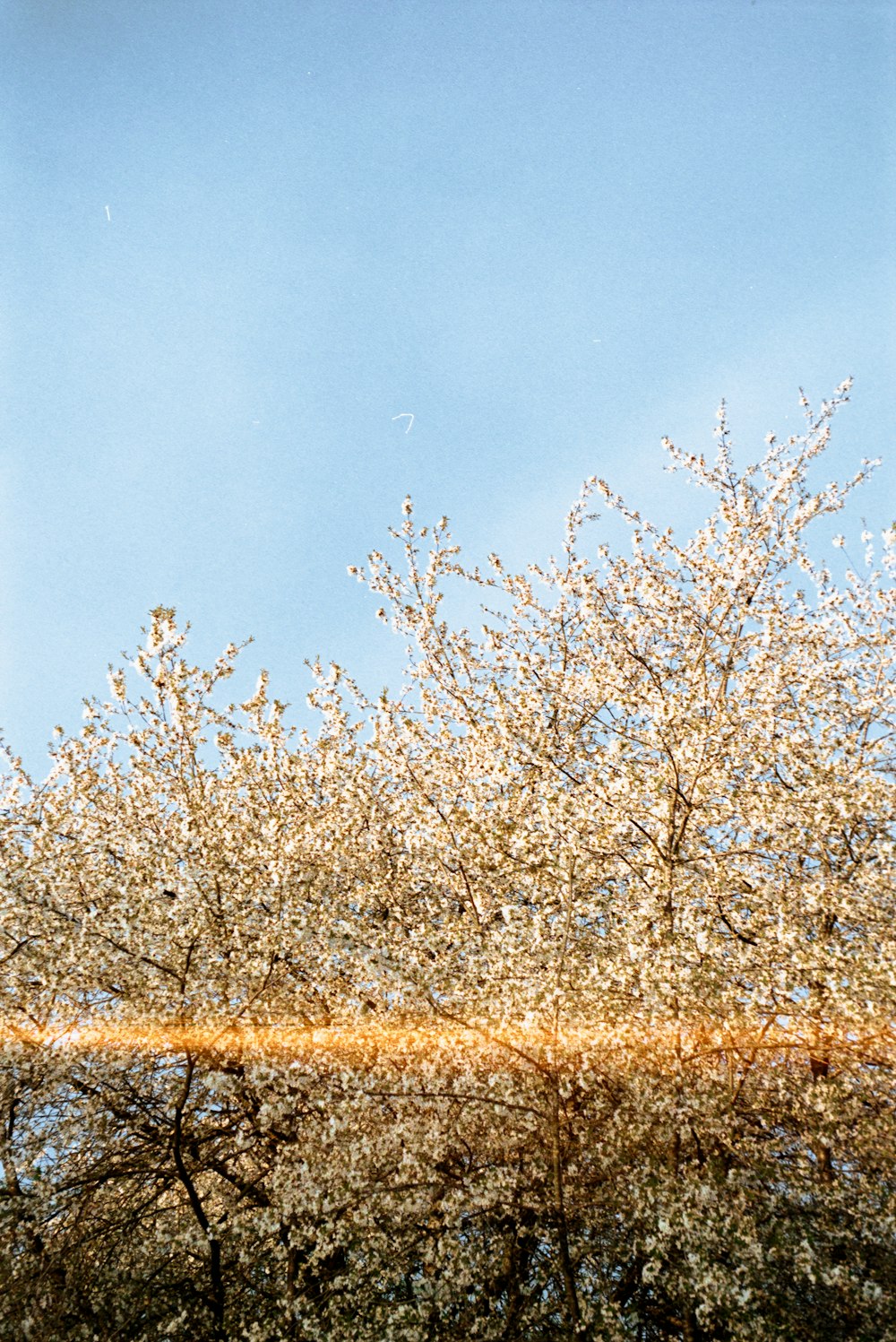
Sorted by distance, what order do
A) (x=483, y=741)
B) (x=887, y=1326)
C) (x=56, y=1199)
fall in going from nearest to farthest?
(x=887, y=1326) → (x=56, y=1199) → (x=483, y=741)

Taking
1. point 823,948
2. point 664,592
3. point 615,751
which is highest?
point 664,592

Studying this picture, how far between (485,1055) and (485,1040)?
0.53 m

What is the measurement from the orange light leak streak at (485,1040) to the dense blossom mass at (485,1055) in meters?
0.04

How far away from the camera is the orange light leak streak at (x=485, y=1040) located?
20.1 ft

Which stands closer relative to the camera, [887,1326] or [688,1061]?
[887,1326]

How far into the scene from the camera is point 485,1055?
6.86 metres

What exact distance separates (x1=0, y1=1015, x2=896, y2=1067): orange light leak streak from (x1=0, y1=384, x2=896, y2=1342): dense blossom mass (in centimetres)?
4

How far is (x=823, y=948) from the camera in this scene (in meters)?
5.85

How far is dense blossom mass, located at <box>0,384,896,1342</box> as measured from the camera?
6.01 m

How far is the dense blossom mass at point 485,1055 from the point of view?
19.7 feet

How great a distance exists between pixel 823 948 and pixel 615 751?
7.44 ft

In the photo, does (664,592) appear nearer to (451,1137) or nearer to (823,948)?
(823,948)

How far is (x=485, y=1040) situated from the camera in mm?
6449

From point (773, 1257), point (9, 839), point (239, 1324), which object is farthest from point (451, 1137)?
point (9, 839)
